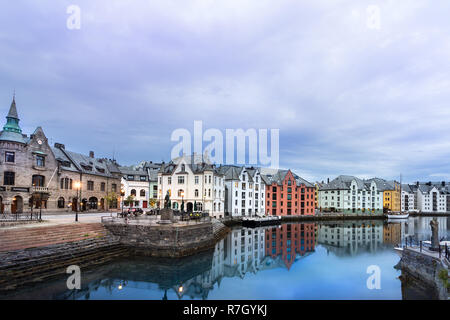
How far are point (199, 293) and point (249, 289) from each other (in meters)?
3.93

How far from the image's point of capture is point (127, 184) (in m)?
65.2

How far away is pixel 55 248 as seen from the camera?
21.5m

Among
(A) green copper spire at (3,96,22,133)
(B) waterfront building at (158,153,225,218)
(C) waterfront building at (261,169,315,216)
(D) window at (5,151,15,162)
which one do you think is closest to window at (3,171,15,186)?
(D) window at (5,151,15,162)

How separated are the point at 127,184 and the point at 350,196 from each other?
278ft

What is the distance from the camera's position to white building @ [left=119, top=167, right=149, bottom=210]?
2566 inches

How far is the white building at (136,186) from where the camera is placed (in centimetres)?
6519

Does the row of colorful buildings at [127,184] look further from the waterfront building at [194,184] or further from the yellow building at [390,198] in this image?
the yellow building at [390,198]

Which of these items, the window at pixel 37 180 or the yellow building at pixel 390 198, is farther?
the yellow building at pixel 390 198

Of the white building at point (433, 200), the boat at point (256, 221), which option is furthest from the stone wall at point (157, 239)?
the white building at point (433, 200)

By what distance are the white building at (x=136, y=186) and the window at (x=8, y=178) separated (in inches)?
1026

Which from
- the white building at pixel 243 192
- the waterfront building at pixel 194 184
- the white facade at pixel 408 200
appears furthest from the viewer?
the white facade at pixel 408 200
